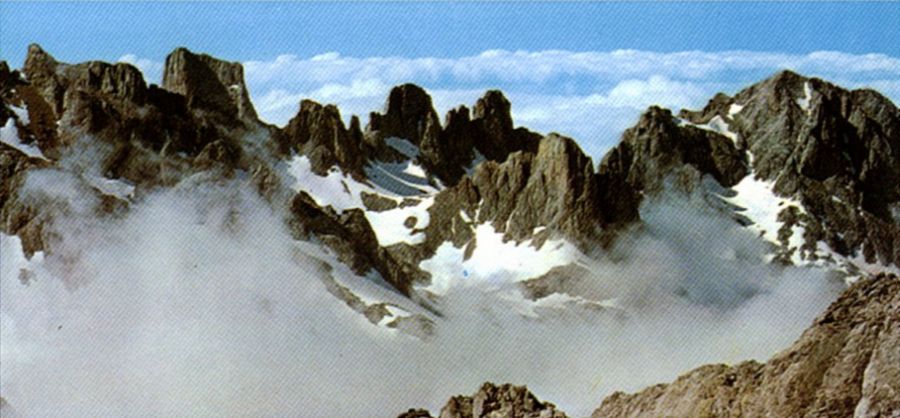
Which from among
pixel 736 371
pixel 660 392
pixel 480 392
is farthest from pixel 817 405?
pixel 480 392

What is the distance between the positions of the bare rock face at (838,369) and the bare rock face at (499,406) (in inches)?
270

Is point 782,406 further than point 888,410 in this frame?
Yes

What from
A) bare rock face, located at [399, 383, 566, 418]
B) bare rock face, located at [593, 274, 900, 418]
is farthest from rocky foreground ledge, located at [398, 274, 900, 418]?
bare rock face, located at [399, 383, 566, 418]

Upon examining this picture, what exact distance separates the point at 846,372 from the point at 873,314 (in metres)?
1.80

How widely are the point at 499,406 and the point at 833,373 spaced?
13.8m

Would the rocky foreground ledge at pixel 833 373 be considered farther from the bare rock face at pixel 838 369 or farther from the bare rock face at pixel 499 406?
the bare rock face at pixel 499 406

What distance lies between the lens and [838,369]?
43.8 metres

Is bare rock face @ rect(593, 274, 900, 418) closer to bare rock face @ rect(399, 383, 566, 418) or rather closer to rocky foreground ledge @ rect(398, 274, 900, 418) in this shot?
rocky foreground ledge @ rect(398, 274, 900, 418)

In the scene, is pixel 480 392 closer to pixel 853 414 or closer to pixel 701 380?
pixel 701 380

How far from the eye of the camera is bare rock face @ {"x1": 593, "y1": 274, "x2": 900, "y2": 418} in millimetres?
42469

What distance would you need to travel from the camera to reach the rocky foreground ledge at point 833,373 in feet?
139

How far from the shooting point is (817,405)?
43.8m

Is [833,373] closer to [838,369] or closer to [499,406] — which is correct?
[838,369]

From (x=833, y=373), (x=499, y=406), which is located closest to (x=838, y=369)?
(x=833, y=373)
